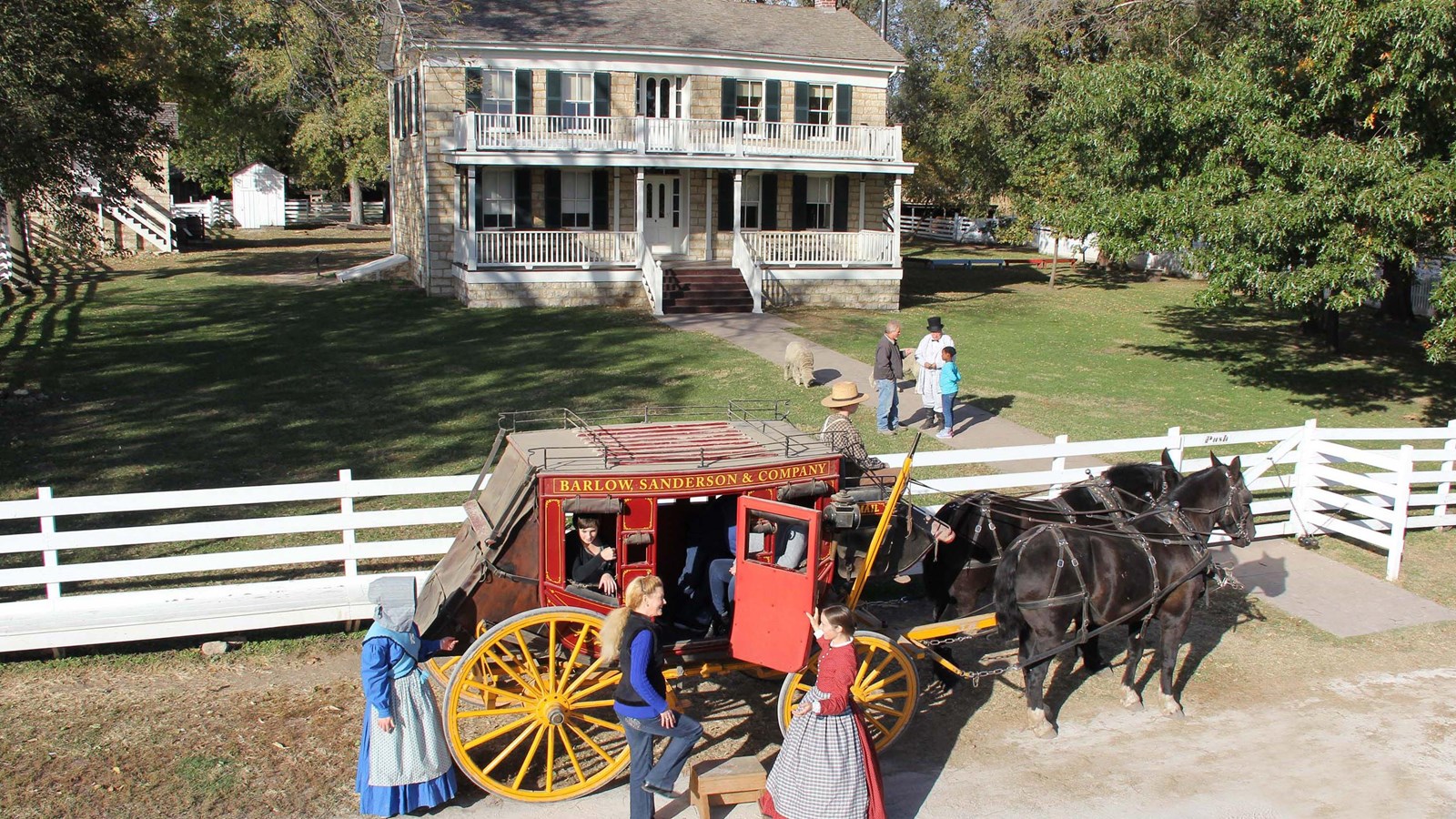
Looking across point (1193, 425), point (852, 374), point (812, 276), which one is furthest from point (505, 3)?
point (1193, 425)

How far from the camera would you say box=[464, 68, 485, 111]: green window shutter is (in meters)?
28.3

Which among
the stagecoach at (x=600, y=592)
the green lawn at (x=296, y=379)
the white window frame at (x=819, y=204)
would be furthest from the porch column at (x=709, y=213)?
the stagecoach at (x=600, y=592)

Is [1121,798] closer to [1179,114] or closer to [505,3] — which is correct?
[1179,114]

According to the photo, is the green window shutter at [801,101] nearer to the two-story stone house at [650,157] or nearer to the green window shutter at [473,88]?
the two-story stone house at [650,157]

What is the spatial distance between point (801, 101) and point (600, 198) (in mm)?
5981

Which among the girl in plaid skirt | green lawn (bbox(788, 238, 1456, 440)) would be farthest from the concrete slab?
the girl in plaid skirt

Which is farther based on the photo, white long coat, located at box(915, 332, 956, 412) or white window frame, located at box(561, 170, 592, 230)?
white window frame, located at box(561, 170, 592, 230)

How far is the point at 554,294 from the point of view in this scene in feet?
90.9

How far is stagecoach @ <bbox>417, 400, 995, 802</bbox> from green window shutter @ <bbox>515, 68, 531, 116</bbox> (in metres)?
22.9

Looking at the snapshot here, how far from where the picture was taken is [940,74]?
40.9 metres

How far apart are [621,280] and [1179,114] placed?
13.9 meters

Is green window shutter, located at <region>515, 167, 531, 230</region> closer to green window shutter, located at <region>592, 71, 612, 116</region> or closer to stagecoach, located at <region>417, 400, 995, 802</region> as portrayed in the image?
green window shutter, located at <region>592, 71, 612, 116</region>

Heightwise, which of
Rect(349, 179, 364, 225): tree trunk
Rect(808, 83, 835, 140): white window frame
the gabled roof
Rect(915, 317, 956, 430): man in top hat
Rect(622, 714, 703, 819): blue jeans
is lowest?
Rect(622, 714, 703, 819): blue jeans

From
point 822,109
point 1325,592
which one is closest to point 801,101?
point 822,109
